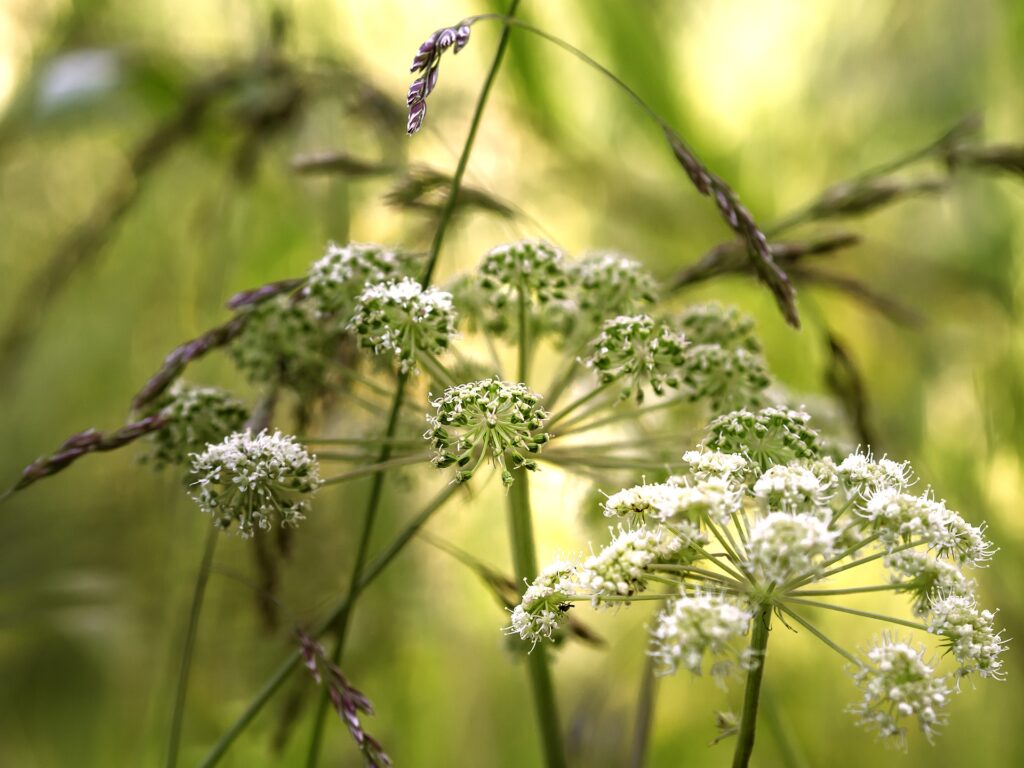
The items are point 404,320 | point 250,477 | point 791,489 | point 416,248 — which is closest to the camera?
point 791,489

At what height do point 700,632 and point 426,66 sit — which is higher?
point 426,66

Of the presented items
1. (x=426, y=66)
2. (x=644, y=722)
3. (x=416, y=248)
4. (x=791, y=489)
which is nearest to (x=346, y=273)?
(x=426, y=66)

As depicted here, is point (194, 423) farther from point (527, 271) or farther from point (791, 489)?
point (791, 489)

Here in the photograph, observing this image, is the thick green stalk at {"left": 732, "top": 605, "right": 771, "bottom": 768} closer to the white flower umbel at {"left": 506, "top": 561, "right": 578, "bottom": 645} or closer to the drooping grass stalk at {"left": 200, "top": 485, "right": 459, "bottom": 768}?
the white flower umbel at {"left": 506, "top": 561, "right": 578, "bottom": 645}

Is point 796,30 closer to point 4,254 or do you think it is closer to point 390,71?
point 390,71

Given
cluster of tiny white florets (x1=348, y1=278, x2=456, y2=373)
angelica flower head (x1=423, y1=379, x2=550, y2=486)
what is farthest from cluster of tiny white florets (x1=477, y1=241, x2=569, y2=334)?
angelica flower head (x1=423, y1=379, x2=550, y2=486)

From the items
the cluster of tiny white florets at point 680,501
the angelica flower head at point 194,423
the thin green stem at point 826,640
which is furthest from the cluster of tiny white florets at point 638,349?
the angelica flower head at point 194,423

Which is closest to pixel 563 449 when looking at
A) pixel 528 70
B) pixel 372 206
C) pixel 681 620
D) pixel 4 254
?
pixel 681 620
